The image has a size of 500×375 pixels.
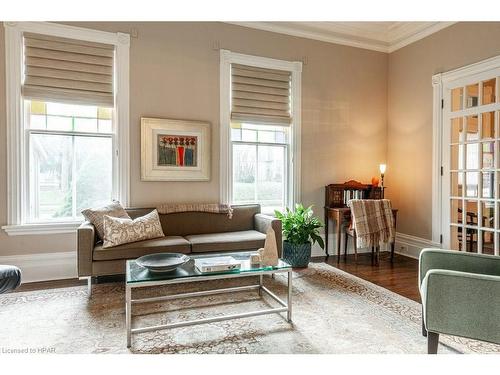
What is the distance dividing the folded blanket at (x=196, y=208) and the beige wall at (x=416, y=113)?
8.71ft

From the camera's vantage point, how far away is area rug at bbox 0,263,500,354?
1.99m

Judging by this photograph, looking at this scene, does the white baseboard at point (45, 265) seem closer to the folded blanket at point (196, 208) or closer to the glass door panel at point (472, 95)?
the folded blanket at point (196, 208)

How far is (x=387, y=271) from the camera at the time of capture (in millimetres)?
3746

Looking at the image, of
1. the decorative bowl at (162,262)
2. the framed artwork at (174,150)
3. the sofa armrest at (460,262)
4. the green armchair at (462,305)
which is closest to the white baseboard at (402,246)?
the framed artwork at (174,150)

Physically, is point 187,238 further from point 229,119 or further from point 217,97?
point 217,97

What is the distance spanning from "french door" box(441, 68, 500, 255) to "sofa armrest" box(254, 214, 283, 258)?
2.26 meters

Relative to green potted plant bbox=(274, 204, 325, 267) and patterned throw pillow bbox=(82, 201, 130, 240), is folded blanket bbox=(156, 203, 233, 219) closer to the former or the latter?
patterned throw pillow bbox=(82, 201, 130, 240)

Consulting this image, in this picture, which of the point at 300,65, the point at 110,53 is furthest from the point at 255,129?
the point at 110,53

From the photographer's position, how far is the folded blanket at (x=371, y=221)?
13.0 feet

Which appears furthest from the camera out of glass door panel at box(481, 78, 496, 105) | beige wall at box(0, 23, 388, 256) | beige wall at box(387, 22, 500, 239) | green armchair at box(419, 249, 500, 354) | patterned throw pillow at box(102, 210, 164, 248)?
beige wall at box(387, 22, 500, 239)

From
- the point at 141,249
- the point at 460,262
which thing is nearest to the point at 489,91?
the point at 460,262

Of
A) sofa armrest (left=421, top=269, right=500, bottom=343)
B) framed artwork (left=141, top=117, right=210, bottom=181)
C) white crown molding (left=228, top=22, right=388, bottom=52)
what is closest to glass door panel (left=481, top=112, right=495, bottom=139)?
white crown molding (left=228, top=22, right=388, bottom=52)

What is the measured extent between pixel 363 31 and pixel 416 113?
1.40 metres
